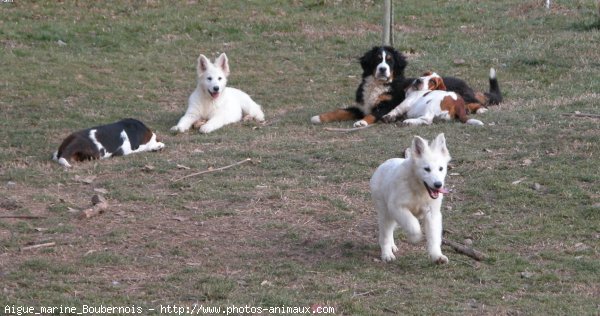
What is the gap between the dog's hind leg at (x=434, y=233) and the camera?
6.89m

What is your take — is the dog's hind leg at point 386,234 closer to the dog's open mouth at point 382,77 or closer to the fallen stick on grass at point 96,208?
the fallen stick on grass at point 96,208

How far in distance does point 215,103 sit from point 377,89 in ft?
7.01

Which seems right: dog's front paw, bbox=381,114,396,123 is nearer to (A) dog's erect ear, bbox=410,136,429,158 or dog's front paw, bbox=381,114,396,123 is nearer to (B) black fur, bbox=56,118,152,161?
(B) black fur, bbox=56,118,152,161

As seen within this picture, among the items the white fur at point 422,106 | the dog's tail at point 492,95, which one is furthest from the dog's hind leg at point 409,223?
the dog's tail at point 492,95

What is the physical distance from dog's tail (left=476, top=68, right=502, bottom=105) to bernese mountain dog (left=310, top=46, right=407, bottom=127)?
1071 mm

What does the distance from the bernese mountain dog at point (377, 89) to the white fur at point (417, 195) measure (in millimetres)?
5566

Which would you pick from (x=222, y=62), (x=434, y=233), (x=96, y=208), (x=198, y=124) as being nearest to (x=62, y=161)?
(x=96, y=208)

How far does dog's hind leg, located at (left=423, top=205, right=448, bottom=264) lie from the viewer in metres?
6.89

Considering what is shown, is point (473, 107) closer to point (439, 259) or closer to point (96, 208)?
point (439, 259)

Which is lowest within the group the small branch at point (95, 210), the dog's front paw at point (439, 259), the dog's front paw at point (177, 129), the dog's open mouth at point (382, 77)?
the dog's front paw at point (177, 129)

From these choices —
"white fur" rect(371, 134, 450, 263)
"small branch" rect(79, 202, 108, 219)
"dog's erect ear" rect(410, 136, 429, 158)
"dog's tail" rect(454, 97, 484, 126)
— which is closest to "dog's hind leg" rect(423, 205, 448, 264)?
"white fur" rect(371, 134, 450, 263)

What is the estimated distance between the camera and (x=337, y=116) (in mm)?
12758

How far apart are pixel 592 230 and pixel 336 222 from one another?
2.06 meters

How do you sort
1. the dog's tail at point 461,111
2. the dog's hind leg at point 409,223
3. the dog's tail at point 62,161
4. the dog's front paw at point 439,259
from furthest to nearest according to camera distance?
the dog's tail at point 461,111 < the dog's tail at point 62,161 < the dog's front paw at point 439,259 < the dog's hind leg at point 409,223
